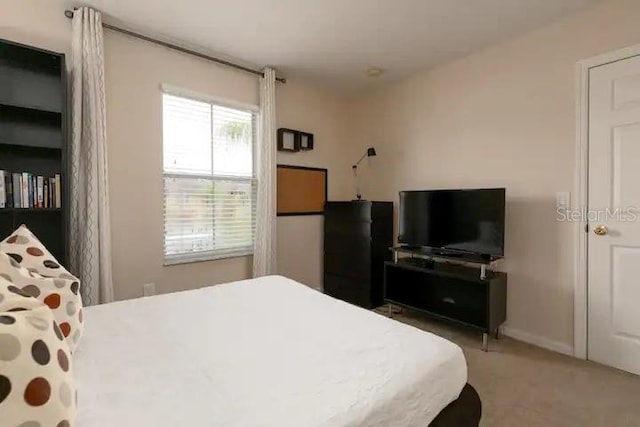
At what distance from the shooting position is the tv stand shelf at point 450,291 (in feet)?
8.46

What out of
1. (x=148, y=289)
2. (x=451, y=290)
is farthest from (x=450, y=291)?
(x=148, y=289)

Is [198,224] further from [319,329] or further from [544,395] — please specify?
[544,395]

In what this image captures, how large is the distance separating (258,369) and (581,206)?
2623 millimetres

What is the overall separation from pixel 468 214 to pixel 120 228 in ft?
9.62

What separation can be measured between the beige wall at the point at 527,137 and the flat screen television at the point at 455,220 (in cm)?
30

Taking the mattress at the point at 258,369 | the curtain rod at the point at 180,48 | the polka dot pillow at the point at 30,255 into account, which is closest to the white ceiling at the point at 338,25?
the curtain rod at the point at 180,48

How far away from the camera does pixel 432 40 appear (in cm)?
276

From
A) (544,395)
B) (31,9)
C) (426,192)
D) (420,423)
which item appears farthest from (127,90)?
(544,395)

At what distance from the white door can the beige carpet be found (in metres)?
0.25

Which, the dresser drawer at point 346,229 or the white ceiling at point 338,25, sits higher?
the white ceiling at point 338,25

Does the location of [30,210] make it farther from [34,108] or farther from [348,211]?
[348,211]

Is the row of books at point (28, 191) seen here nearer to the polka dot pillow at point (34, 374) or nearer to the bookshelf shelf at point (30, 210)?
the bookshelf shelf at point (30, 210)

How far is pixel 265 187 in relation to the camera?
3299 millimetres

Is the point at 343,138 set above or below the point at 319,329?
above
